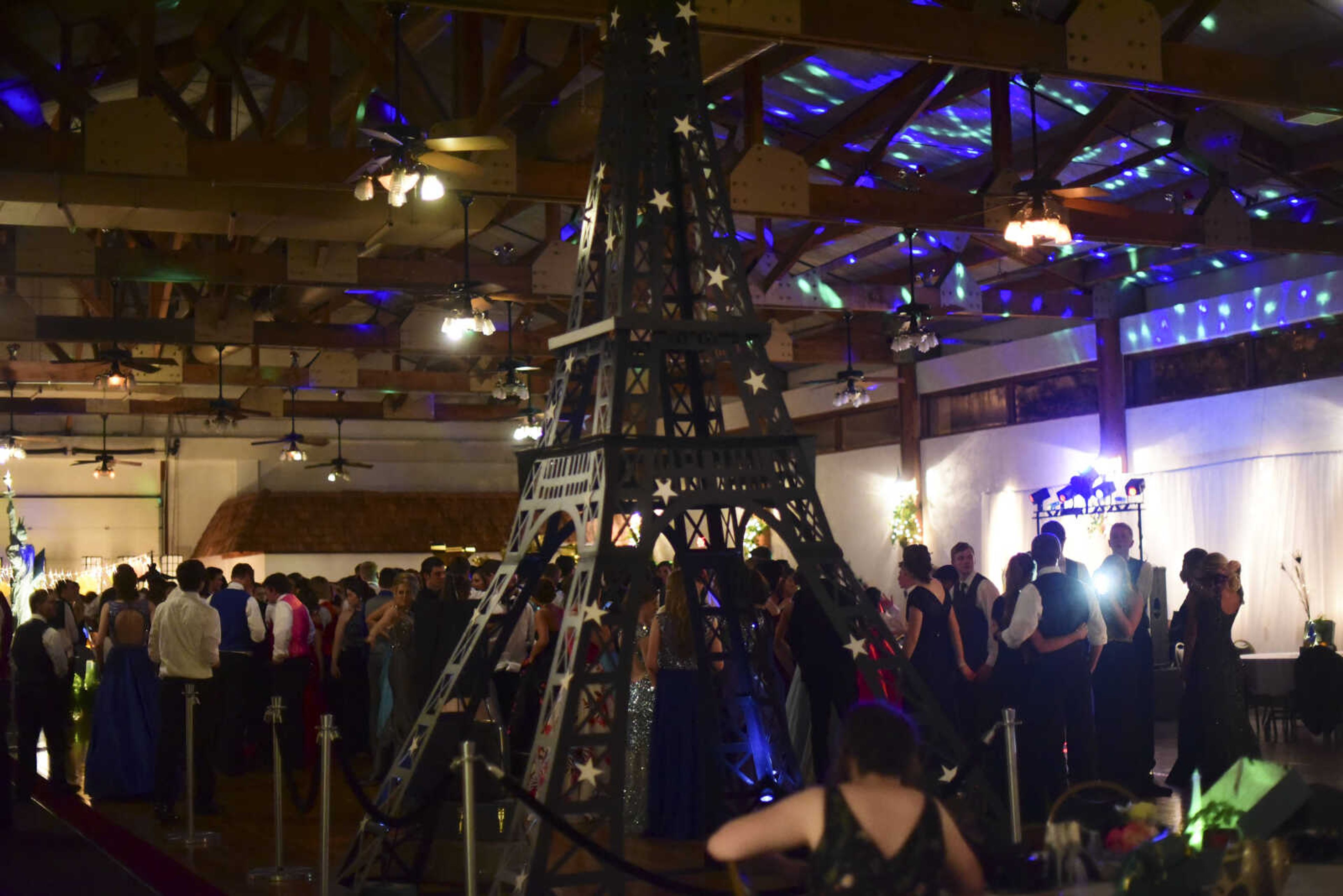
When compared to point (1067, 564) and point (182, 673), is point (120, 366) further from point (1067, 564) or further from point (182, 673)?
point (1067, 564)

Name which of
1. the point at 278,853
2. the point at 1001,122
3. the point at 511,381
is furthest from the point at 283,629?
the point at 1001,122

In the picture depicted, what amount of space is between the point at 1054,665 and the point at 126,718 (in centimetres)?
619

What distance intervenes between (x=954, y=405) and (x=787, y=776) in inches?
528

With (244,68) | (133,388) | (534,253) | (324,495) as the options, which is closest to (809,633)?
(244,68)

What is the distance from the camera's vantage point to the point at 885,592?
20.7 metres

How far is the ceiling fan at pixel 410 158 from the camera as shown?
8.12m

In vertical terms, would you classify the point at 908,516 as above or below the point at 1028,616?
above

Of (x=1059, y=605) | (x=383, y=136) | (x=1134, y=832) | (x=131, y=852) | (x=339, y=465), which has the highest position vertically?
(x=383, y=136)

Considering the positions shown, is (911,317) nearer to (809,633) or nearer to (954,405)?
(809,633)

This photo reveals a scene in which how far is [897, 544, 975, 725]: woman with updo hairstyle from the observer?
788cm

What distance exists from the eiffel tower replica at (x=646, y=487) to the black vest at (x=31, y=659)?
14.3ft

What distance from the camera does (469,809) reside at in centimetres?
470

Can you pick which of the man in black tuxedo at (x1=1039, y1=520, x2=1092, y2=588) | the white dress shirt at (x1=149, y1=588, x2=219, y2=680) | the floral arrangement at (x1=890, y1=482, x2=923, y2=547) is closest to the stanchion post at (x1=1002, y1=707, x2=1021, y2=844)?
the man in black tuxedo at (x1=1039, y1=520, x2=1092, y2=588)

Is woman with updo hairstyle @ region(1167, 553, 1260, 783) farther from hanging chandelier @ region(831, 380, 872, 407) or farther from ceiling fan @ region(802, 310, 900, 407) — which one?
hanging chandelier @ region(831, 380, 872, 407)
